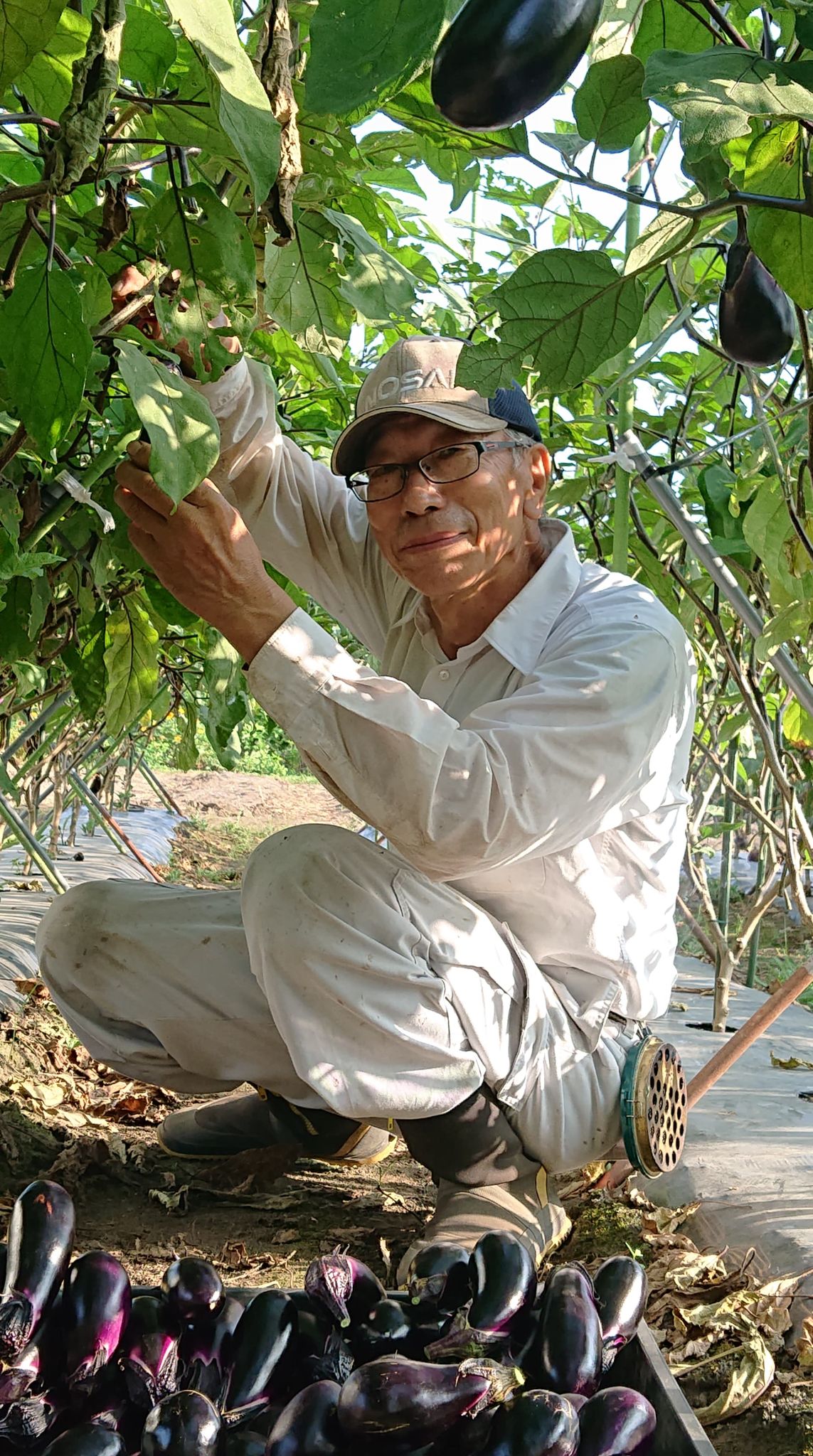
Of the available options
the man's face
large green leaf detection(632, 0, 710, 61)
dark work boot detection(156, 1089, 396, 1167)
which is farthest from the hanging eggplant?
dark work boot detection(156, 1089, 396, 1167)

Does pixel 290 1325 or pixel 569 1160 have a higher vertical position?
pixel 290 1325

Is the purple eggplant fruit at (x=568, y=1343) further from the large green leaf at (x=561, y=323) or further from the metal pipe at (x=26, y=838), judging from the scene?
the metal pipe at (x=26, y=838)

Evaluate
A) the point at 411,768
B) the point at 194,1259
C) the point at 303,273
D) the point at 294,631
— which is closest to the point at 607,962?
the point at 411,768

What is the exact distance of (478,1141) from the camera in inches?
61.7

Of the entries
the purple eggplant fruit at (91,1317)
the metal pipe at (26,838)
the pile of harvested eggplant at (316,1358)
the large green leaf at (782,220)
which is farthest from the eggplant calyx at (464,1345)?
the metal pipe at (26,838)

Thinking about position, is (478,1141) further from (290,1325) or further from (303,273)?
(303,273)

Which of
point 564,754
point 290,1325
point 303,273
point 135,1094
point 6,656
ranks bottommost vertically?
point 135,1094

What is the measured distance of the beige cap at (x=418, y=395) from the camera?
153 cm

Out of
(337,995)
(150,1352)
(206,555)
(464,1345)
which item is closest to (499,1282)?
(464,1345)

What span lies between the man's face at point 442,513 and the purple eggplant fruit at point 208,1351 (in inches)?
34.7

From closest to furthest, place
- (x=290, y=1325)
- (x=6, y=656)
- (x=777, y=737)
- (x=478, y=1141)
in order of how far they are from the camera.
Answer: (x=290, y=1325) < (x=6, y=656) < (x=478, y=1141) < (x=777, y=737)

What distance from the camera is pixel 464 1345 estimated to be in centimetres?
97

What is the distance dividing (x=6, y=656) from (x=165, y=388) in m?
0.70

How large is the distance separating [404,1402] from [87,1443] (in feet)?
0.70
